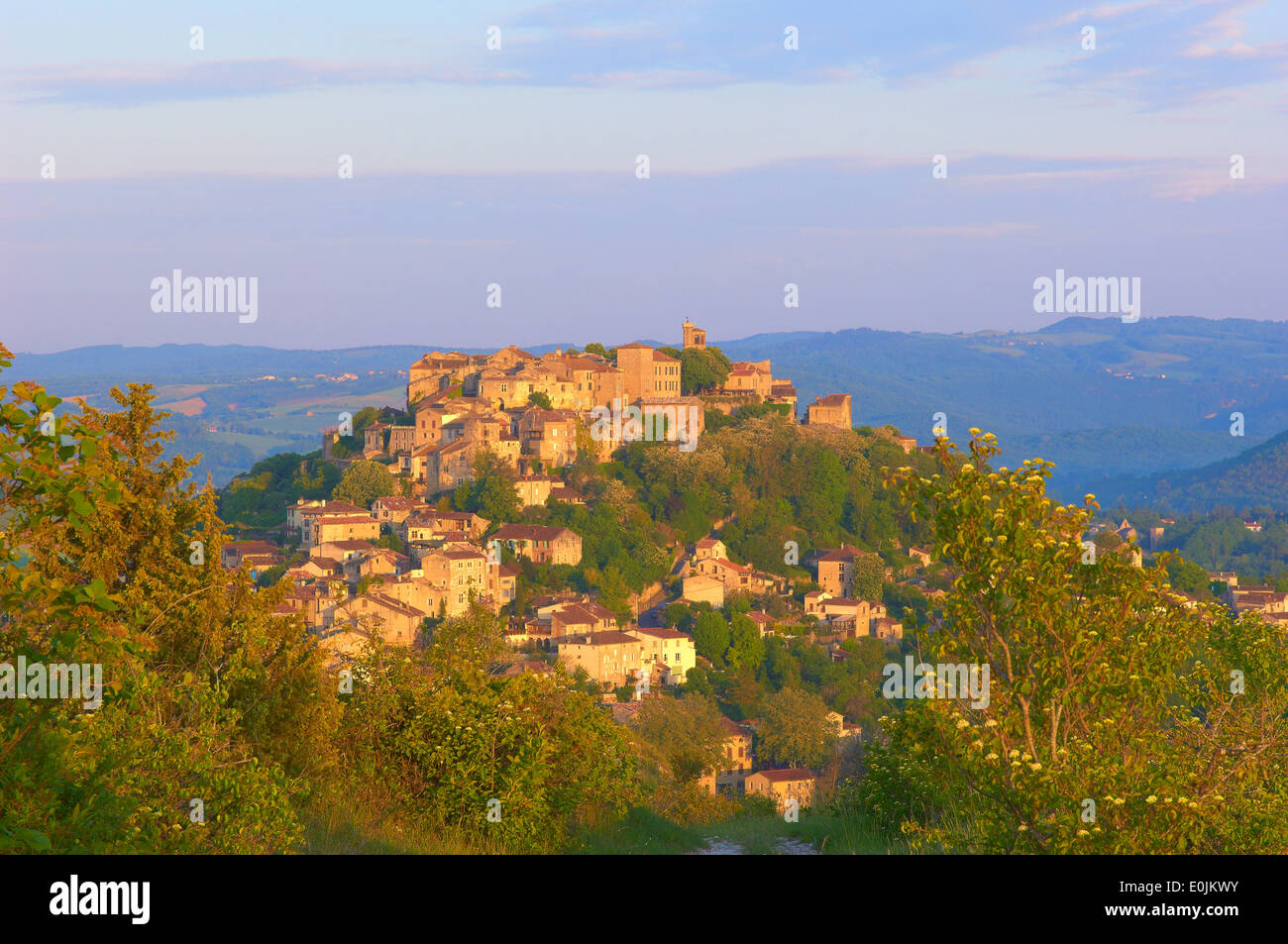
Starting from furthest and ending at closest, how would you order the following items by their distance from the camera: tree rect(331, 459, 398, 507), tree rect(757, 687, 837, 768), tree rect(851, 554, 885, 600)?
tree rect(851, 554, 885, 600) → tree rect(331, 459, 398, 507) → tree rect(757, 687, 837, 768)

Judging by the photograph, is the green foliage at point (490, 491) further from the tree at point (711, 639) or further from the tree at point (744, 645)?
the tree at point (744, 645)

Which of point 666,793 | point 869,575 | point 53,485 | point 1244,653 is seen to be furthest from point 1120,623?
point 869,575

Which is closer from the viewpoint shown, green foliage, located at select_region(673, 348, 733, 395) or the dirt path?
the dirt path

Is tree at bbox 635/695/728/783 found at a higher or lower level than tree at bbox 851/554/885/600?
lower

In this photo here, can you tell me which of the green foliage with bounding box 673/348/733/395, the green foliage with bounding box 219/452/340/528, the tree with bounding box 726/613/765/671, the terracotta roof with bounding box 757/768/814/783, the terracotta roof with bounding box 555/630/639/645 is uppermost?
the green foliage with bounding box 673/348/733/395

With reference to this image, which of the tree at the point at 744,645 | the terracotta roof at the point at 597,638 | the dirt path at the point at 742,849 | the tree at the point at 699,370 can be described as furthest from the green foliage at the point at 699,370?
the dirt path at the point at 742,849

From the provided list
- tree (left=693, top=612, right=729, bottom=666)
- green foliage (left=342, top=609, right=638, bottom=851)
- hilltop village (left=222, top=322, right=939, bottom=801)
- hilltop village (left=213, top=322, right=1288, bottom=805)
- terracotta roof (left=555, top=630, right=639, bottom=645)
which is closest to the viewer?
green foliage (left=342, top=609, right=638, bottom=851)

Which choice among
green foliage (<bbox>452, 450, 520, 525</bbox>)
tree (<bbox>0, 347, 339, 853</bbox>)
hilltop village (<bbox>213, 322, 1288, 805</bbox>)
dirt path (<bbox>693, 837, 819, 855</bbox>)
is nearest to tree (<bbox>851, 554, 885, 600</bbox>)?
hilltop village (<bbox>213, 322, 1288, 805</bbox>)

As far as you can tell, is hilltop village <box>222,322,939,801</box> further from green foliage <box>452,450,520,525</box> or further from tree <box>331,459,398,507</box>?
tree <box>331,459,398,507</box>
